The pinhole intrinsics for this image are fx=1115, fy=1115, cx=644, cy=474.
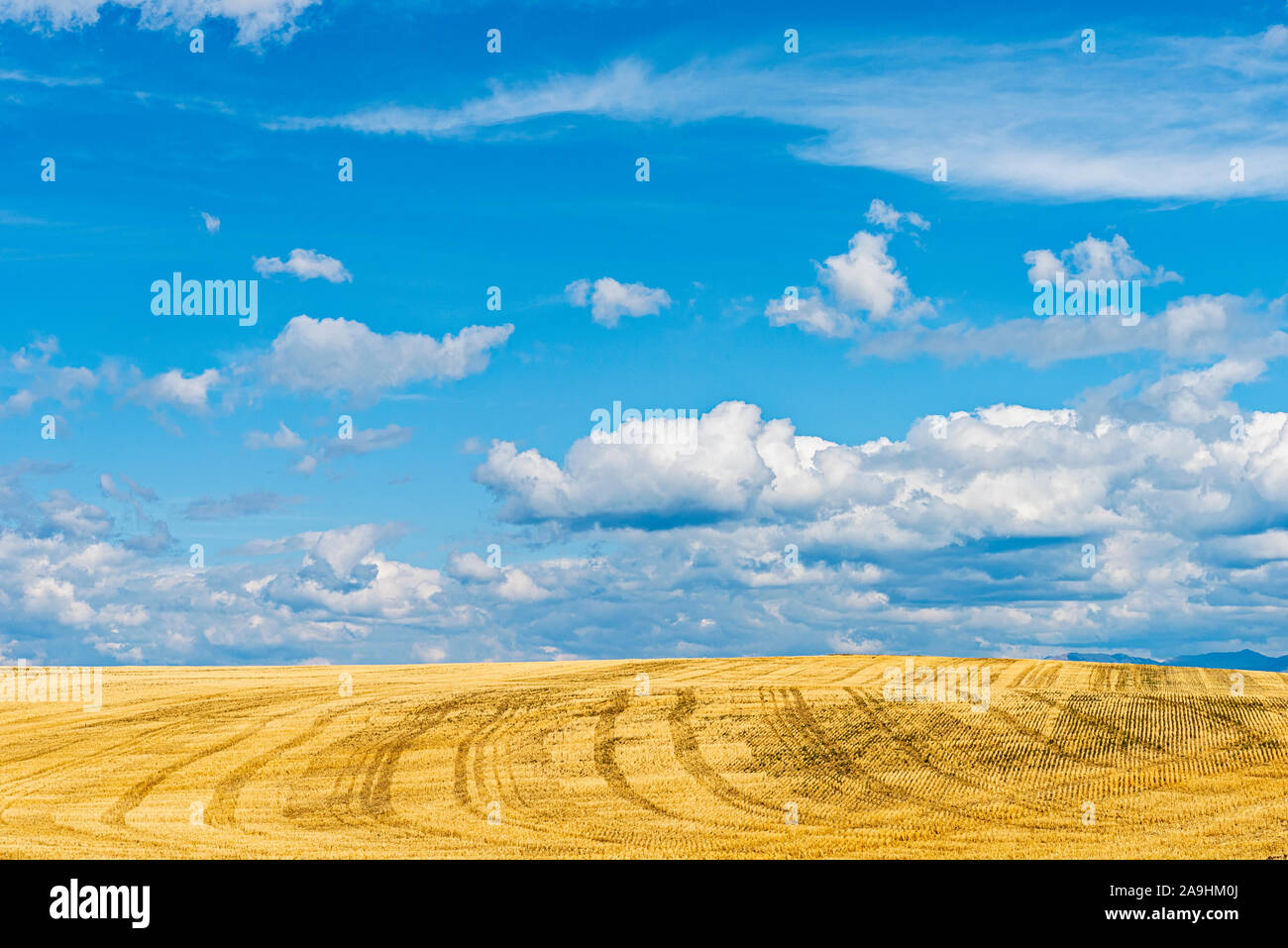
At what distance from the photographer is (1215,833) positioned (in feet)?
117

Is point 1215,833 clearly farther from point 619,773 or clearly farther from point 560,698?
point 560,698

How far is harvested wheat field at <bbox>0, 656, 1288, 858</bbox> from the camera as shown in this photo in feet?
121

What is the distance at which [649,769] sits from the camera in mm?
48875

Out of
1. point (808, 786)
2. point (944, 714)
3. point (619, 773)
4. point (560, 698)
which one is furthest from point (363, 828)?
point (944, 714)

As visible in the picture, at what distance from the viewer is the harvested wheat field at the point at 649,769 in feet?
121
